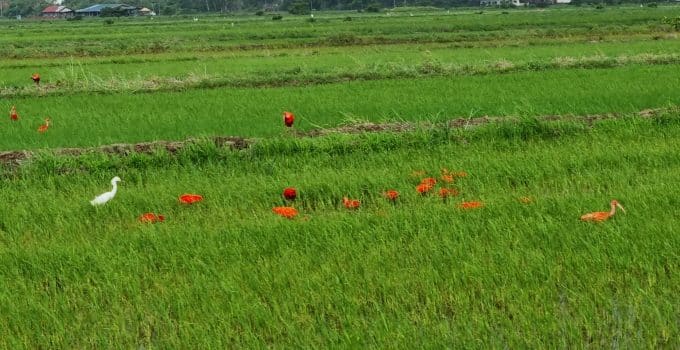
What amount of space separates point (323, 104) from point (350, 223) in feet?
21.3

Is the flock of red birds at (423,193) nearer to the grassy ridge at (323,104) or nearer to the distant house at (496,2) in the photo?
the grassy ridge at (323,104)

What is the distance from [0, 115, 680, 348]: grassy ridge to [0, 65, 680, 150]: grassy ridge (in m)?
2.56

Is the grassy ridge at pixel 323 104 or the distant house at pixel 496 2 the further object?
the distant house at pixel 496 2

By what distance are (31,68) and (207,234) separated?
17.0 metres

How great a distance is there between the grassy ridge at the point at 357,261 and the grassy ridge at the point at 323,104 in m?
2.56

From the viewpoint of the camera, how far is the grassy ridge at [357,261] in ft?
11.4

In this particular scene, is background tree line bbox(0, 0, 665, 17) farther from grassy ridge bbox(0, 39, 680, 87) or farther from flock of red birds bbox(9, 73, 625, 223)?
flock of red birds bbox(9, 73, 625, 223)

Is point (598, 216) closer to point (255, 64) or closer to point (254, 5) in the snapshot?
point (255, 64)

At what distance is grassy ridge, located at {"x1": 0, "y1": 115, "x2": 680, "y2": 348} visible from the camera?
347 centimetres

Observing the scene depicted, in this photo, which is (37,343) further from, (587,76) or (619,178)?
(587,76)

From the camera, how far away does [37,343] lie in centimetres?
350

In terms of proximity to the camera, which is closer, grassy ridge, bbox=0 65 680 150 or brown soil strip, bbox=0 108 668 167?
brown soil strip, bbox=0 108 668 167

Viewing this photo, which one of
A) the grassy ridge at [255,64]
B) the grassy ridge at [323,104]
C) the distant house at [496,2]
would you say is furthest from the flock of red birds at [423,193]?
the distant house at [496,2]

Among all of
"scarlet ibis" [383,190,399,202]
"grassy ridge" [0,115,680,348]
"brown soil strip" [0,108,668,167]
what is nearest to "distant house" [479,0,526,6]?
"brown soil strip" [0,108,668,167]
